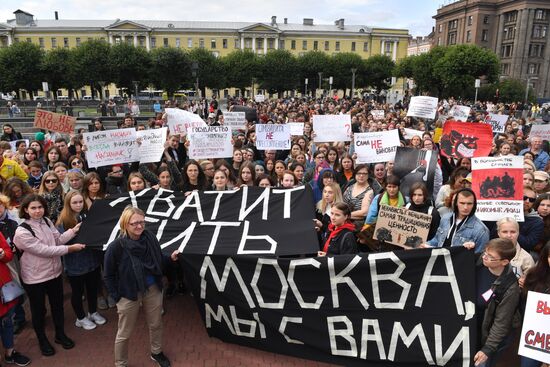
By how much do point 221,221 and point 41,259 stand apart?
7.12ft

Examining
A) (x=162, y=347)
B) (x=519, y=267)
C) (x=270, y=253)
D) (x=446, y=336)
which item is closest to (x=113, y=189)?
(x=162, y=347)

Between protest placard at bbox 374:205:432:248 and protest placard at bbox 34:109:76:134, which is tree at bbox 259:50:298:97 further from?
protest placard at bbox 374:205:432:248

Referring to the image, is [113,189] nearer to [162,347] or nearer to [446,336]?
[162,347]

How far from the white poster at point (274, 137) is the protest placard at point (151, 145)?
2618 millimetres

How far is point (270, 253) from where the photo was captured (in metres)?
4.83

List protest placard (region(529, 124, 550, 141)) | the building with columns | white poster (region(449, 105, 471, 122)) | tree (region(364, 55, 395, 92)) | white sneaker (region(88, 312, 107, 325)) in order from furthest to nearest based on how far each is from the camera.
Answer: the building with columns
tree (region(364, 55, 395, 92))
white poster (region(449, 105, 471, 122))
protest placard (region(529, 124, 550, 141))
white sneaker (region(88, 312, 107, 325))

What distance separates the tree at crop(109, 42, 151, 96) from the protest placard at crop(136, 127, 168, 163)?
50.1 metres

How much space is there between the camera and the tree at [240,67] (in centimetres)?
6488

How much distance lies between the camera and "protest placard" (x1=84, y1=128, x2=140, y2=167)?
25.6 feet

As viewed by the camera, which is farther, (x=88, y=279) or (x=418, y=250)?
(x=88, y=279)

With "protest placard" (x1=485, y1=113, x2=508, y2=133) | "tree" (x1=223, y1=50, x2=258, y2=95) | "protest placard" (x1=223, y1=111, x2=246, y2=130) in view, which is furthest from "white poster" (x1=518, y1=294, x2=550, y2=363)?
"tree" (x1=223, y1=50, x2=258, y2=95)

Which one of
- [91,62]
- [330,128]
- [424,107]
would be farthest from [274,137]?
[91,62]

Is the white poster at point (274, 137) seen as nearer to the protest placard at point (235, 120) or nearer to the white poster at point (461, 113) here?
the protest placard at point (235, 120)

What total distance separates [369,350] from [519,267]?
6.07 ft
